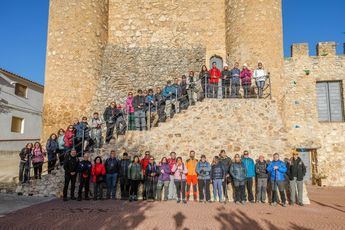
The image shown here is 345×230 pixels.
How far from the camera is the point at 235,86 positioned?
11055 millimetres

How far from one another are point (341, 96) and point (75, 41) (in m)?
14.0

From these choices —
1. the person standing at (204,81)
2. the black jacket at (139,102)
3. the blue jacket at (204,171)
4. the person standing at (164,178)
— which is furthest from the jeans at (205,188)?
the black jacket at (139,102)

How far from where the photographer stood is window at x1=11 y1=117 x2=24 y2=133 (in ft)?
67.8

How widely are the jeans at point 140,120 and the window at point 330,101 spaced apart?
10.5 metres

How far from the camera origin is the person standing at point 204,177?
366 inches

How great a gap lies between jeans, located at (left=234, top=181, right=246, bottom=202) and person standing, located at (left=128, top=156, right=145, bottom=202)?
2.91m

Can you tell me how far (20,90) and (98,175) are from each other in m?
15.1

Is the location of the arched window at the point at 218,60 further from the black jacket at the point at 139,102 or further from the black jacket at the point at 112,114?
the black jacket at the point at 112,114

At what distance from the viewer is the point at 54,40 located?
47.2 feet

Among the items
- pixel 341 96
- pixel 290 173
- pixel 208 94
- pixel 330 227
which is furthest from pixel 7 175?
pixel 341 96

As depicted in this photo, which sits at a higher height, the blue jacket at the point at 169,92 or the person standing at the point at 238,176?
the blue jacket at the point at 169,92

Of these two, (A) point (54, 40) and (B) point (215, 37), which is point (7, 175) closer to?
(A) point (54, 40)

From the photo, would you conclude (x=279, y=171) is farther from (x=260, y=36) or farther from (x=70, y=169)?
(x=260, y=36)

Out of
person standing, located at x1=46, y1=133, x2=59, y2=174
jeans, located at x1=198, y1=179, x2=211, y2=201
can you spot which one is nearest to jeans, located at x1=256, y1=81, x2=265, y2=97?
jeans, located at x1=198, y1=179, x2=211, y2=201
